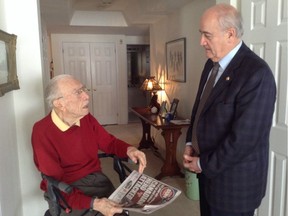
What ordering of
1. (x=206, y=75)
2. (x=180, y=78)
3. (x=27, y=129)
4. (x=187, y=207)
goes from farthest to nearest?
(x=180, y=78), (x=187, y=207), (x=27, y=129), (x=206, y=75)

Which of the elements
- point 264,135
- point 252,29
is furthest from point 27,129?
point 252,29

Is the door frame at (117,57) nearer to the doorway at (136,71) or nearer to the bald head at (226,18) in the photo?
the doorway at (136,71)

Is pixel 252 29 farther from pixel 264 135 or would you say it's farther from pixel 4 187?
pixel 4 187

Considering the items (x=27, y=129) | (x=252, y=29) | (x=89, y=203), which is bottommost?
(x=89, y=203)

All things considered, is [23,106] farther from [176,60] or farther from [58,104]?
[176,60]

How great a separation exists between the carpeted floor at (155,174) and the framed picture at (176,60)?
1.26 metres

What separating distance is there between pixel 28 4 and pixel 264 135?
1.53 m

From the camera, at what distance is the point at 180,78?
3.60 meters

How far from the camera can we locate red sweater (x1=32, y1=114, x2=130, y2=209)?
4.28 ft

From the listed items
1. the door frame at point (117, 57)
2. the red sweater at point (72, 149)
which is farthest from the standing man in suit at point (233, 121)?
the door frame at point (117, 57)

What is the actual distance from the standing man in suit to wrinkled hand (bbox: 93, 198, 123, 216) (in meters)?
0.44

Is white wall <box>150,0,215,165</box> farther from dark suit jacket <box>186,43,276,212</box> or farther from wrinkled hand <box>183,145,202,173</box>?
dark suit jacket <box>186,43,276,212</box>

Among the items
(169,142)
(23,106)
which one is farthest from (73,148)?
(169,142)

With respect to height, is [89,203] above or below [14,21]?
below
